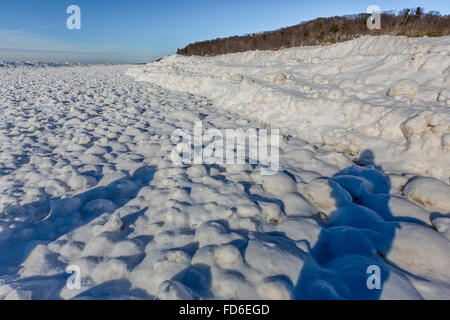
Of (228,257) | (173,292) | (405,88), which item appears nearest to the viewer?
(173,292)

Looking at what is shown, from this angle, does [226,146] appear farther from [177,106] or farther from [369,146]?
[177,106]

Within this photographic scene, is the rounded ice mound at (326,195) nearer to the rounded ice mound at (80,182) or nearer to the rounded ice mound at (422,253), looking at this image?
the rounded ice mound at (422,253)

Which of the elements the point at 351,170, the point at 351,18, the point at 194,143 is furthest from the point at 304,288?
the point at 351,18

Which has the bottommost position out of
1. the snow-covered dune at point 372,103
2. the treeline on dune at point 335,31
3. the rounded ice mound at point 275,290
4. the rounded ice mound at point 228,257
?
the rounded ice mound at point 275,290

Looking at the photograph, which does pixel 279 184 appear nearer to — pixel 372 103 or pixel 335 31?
pixel 372 103

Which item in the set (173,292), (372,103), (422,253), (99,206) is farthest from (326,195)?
(99,206)

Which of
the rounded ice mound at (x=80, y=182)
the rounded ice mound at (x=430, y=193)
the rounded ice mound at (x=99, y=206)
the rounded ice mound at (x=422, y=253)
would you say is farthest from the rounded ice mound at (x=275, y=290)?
the rounded ice mound at (x=80, y=182)

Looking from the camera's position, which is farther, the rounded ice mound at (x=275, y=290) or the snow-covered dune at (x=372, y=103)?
the snow-covered dune at (x=372, y=103)
